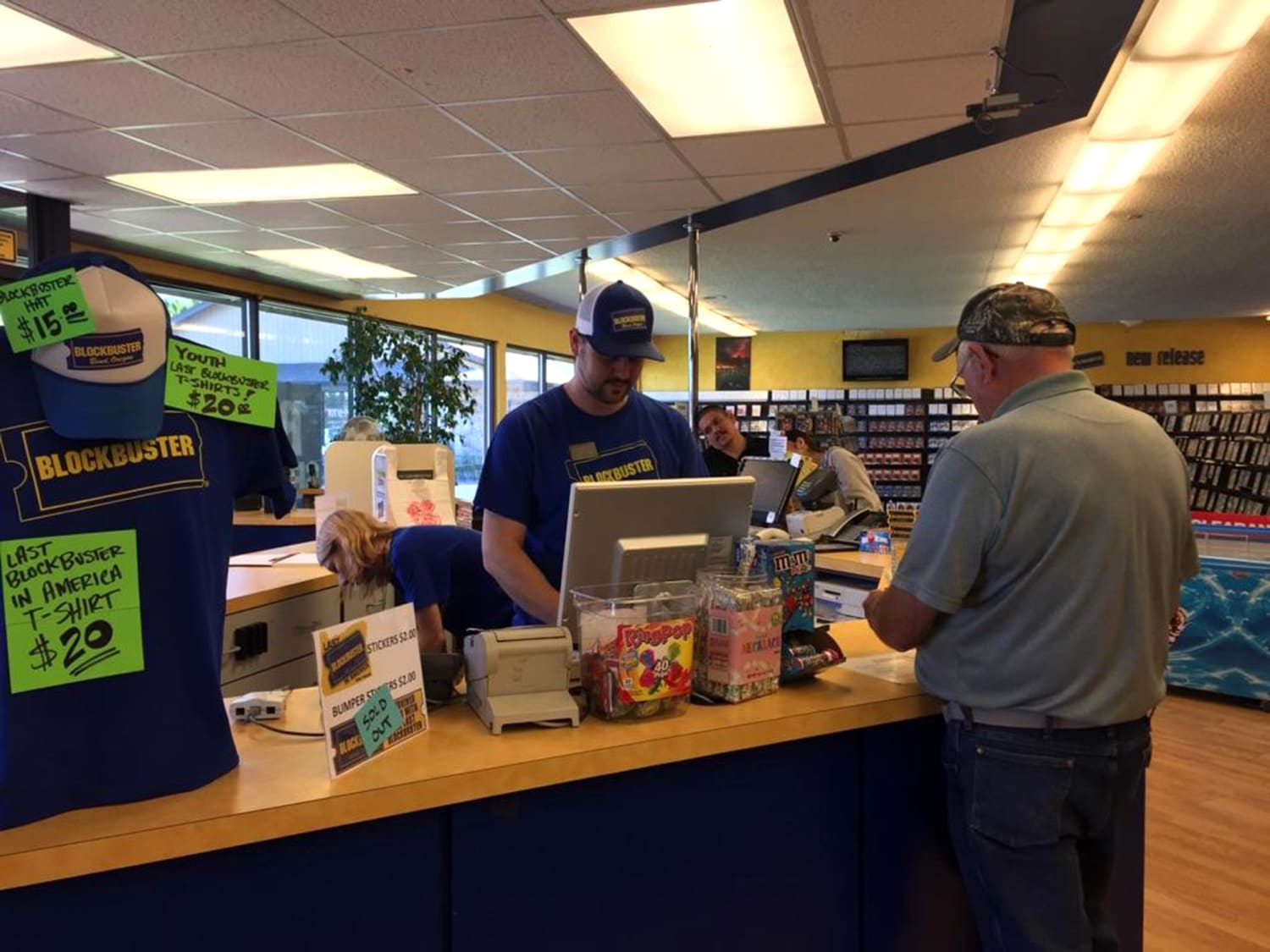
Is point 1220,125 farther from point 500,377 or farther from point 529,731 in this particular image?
point 500,377

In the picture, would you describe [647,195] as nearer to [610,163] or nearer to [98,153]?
[610,163]

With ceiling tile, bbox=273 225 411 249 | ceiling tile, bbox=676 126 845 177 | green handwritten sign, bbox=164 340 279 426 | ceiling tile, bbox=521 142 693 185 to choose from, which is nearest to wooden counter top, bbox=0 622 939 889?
green handwritten sign, bbox=164 340 279 426

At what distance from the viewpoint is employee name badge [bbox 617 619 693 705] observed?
1.50 m

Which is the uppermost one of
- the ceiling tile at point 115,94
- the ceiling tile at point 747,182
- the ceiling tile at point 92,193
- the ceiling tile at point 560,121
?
the ceiling tile at point 92,193

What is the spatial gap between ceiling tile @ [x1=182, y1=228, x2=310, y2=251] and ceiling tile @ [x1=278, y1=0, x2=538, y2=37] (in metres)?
3.60

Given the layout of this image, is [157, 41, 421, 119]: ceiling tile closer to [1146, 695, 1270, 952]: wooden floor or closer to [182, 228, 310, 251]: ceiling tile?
[182, 228, 310, 251]: ceiling tile

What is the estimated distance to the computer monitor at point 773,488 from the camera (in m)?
4.18

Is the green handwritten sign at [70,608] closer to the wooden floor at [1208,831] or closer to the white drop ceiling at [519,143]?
the white drop ceiling at [519,143]

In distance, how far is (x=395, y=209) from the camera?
19.4ft

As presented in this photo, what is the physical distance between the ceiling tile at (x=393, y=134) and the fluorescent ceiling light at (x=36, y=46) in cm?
87

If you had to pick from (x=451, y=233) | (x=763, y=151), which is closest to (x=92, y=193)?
(x=451, y=233)

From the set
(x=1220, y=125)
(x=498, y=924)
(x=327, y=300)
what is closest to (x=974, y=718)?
(x=498, y=924)

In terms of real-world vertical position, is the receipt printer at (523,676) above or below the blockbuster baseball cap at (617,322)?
below

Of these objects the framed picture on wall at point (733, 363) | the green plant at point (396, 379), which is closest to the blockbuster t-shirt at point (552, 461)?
the green plant at point (396, 379)
